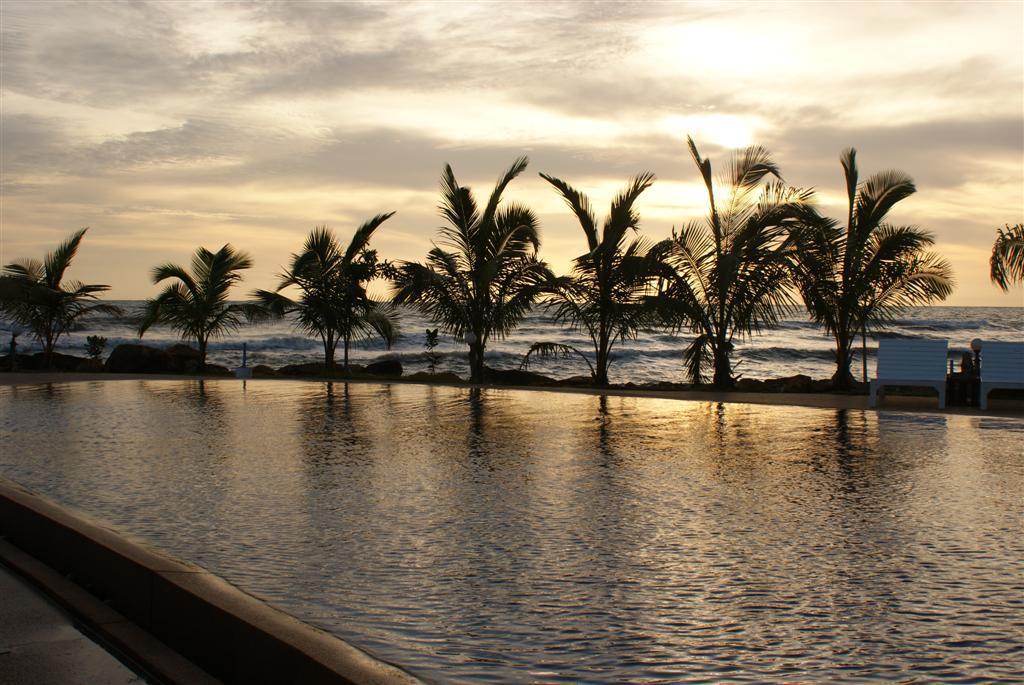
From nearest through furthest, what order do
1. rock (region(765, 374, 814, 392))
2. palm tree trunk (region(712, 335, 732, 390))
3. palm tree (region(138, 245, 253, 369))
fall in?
palm tree trunk (region(712, 335, 732, 390)) < rock (region(765, 374, 814, 392)) < palm tree (region(138, 245, 253, 369))

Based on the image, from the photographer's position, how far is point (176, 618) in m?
3.10

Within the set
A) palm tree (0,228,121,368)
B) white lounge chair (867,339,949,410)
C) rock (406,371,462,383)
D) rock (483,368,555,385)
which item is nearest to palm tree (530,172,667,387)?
Result: rock (483,368,555,385)

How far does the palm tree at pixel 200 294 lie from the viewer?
20.6m

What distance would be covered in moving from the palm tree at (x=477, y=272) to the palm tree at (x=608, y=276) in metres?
0.89

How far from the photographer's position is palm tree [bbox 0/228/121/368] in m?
20.2

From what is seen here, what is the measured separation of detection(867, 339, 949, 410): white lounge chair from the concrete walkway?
10.9 metres

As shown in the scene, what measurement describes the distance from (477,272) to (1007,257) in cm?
871

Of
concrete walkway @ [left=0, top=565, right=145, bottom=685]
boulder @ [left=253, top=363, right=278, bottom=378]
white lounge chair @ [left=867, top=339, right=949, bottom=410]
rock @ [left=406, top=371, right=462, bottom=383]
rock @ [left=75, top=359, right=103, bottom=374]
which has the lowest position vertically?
concrete walkway @ [left=0, top=565, right=145, bottom=685]

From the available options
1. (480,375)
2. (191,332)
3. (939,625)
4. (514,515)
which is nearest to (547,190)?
(480,375)

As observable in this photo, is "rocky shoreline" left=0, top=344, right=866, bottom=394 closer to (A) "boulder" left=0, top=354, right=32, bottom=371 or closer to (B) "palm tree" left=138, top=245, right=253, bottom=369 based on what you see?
(A) "boulder" left=0, top=354, right=32, bottom=371

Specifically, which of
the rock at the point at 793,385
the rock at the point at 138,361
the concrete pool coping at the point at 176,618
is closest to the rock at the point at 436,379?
the rock at the point at 793,385

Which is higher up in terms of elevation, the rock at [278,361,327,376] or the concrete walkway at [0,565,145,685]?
the rock at [278,361,327,376]

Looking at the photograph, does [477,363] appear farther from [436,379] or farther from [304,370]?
[304,370]

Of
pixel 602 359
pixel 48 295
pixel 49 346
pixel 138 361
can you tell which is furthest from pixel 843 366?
pixel 49 346
